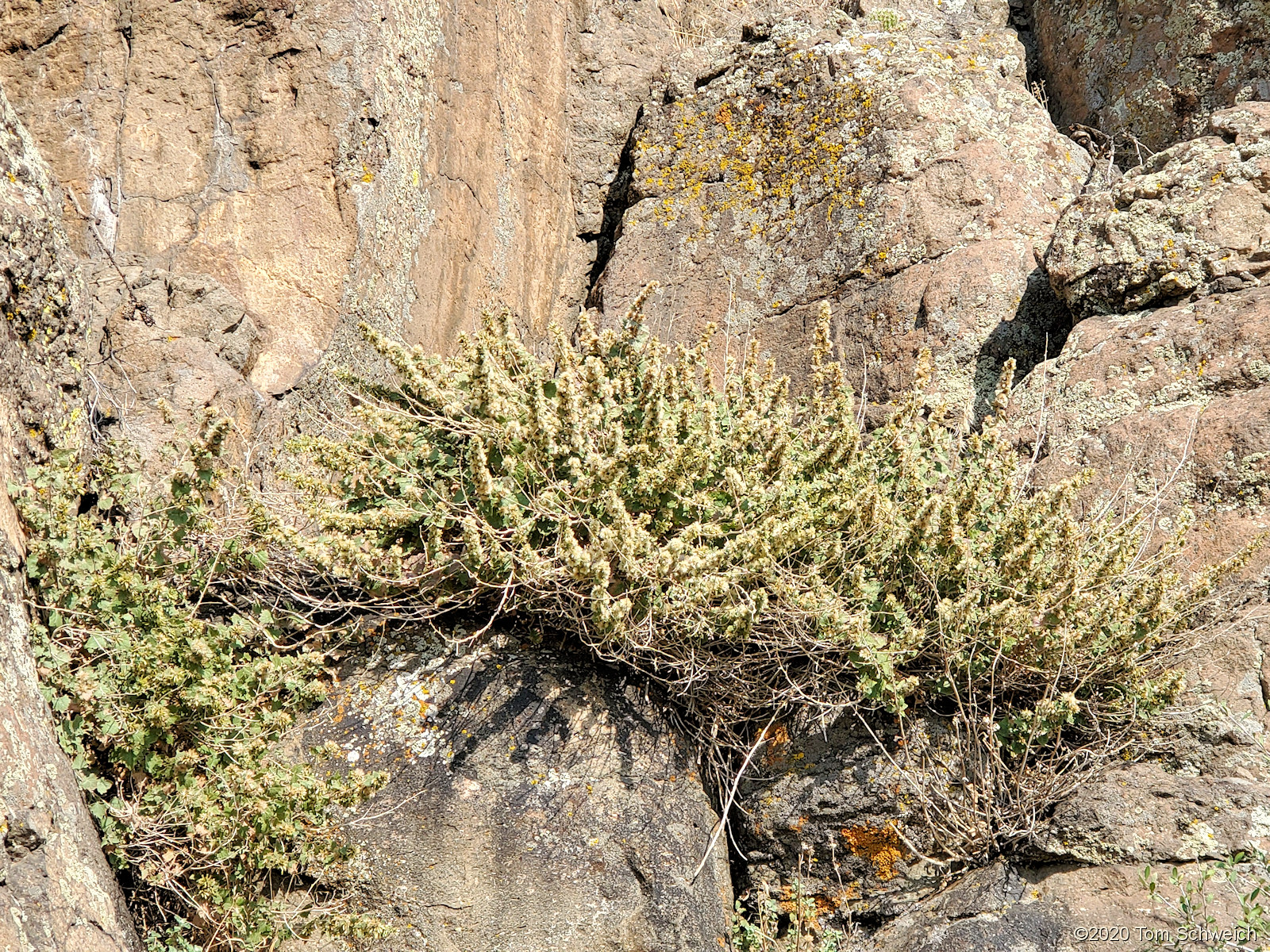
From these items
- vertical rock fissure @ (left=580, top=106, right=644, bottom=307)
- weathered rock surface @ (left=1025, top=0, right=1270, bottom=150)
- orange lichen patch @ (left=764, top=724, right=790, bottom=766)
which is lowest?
orange lichen patch @ (left=764, top=724, right=790, bottom=766)

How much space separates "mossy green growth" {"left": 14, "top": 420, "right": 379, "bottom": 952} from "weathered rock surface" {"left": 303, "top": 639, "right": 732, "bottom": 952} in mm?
152

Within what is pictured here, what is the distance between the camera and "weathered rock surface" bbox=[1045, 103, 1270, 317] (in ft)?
12.9

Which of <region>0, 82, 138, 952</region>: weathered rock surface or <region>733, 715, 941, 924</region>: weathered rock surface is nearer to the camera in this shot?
<region>0, 82, 138, 952</region>: weathered rock surface

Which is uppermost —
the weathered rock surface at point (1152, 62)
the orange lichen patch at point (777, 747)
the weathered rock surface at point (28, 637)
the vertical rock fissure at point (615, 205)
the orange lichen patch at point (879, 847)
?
the weathered rock surface at point (1152, 62)

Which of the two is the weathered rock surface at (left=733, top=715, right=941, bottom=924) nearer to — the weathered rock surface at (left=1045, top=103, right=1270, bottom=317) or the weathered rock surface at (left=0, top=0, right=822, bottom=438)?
the weathered rock surface at (left=1045, top=103, right=1270, bottom=317)

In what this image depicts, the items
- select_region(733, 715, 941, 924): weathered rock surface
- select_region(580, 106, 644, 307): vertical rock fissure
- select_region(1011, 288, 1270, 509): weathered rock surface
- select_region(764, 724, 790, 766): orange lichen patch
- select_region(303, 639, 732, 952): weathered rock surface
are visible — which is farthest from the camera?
select_region(580, 106, 644, 307): vertical rock fissure

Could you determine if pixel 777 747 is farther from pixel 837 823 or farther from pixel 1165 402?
pixel 1165 402

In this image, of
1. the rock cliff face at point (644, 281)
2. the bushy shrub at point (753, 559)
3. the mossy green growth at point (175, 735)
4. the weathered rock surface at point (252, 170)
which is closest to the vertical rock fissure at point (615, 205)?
the rock cliff face at point (644, 281)

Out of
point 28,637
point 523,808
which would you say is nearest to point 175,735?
point 28,637

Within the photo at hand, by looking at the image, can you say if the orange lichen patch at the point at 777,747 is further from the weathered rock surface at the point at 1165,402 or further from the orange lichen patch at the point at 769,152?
the orange lichen patch at the point at 769,152

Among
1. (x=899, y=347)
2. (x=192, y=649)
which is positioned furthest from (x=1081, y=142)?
(x=192, y=649)

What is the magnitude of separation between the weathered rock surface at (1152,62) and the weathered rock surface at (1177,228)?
0.94m

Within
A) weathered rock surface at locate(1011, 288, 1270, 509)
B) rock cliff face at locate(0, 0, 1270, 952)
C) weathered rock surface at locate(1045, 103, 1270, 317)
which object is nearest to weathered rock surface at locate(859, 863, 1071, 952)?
rock cliff face at locate(0, 0, 1270, 952)

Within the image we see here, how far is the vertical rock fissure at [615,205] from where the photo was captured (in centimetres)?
539
